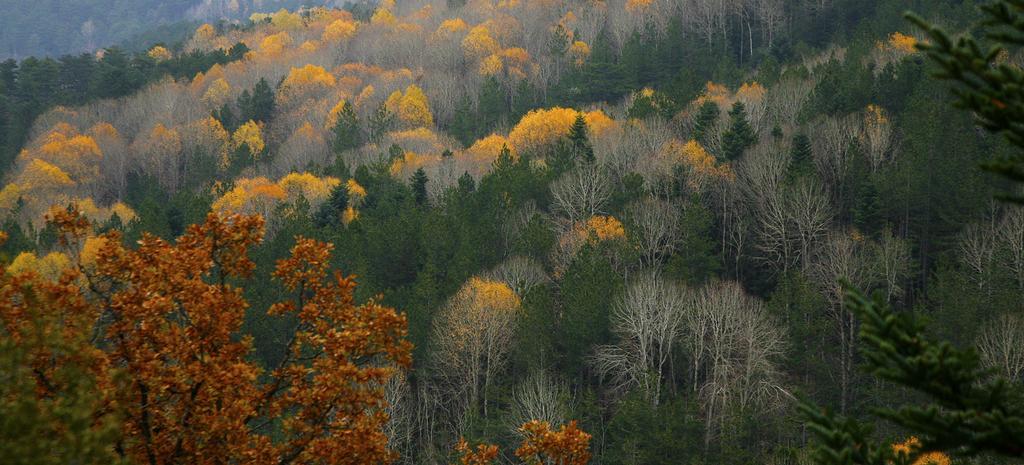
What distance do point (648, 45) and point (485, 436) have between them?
53.6 meters

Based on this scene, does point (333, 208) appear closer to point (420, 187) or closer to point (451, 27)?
point (420, 187)

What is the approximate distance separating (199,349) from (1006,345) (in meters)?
32.2

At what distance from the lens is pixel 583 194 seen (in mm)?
50719

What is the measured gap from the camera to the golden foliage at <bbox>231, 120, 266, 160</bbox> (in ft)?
285

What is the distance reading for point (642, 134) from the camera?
5775cm

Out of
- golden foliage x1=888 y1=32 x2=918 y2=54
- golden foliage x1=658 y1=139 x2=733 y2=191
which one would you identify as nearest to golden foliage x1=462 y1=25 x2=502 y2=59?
golden foliage x1=888 y1=32 x2=918 y2=54

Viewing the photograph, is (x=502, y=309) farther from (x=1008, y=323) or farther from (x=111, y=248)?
(x=111, y=248)

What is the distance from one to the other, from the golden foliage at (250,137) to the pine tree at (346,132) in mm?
8633

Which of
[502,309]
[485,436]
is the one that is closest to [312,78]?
[502,309]

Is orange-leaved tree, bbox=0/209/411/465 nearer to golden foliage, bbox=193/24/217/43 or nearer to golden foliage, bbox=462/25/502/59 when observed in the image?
golden foliage, bbox=462/25/502/59

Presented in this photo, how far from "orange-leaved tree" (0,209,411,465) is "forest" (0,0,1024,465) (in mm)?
48

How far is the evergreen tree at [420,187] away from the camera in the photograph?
5881 centimetres

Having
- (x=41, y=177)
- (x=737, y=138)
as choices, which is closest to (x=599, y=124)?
(x=737, y=138)

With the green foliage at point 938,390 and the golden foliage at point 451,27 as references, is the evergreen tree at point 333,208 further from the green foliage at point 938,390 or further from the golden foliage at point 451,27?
the golden foliage at point 451,27
